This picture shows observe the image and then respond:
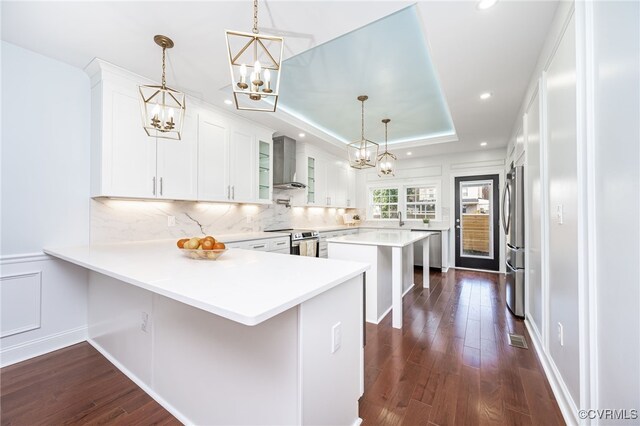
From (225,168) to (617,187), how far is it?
3433 mm

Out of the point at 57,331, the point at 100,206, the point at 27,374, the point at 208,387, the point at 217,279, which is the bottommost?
the point at 27,374

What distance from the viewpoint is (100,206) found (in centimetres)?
252

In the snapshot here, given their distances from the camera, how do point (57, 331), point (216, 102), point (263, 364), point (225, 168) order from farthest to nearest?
point (225, 168) → point (216, 102) → point (57, 331) → point (263, 364)

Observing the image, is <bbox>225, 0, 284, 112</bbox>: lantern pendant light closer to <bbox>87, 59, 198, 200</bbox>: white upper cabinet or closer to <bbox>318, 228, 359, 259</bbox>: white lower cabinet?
<bbox>87, 59, 198, 200</bbox>: white upper cabinet

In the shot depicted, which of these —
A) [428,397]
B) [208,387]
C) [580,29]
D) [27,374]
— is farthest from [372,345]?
[27,374]

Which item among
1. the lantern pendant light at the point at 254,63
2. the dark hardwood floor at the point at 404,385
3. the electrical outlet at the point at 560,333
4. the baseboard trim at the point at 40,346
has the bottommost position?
the dark hardwood floor at the point at 404,385

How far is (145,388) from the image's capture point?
172 cm

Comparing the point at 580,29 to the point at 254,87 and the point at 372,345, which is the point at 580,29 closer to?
the point at 254,87

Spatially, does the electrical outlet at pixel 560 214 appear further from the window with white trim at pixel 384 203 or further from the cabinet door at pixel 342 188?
the window with white trim at pixel 384 203

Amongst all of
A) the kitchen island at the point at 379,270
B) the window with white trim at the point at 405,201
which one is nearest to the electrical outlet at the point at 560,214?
the kitchen island at the point at 379,270

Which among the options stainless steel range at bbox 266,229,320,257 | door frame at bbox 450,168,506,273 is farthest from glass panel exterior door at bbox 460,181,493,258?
stainless steel range at bbox 266,229,320,257

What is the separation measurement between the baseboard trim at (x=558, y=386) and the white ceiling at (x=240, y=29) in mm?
2439

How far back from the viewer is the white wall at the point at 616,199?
2.84ft

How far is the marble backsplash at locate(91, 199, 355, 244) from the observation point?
100 inches
